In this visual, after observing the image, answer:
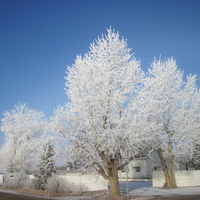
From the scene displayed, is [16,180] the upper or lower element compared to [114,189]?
lower

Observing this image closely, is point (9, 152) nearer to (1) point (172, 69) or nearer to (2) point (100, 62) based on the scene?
(2) point (100, 62)

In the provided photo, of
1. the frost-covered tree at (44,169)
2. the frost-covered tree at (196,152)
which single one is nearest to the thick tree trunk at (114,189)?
the frost-covered tree at (44,169)

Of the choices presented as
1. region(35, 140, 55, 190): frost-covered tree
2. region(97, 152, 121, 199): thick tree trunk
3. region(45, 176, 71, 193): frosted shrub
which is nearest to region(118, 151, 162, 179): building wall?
region(35, 140, 55, 190): frost-covered tree

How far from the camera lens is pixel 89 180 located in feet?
60.8

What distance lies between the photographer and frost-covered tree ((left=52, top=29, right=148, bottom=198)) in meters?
11.7

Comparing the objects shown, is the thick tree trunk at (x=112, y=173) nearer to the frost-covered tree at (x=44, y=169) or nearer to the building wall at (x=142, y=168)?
the frost-covered tree at (x=44, y=169)

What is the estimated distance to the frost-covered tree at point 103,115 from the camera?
38.3ft

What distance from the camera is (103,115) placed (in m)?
12.0

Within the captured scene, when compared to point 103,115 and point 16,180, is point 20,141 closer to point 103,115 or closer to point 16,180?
point 16,180

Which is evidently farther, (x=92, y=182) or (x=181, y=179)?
(x=181, y=179)

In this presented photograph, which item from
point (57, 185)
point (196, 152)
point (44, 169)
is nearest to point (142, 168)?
point (196, 152)

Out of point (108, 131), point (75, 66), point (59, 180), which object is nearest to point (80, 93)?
point (75, 66)

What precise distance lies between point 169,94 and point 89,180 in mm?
10307

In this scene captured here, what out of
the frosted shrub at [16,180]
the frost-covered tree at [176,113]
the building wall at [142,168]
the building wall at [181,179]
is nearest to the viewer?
the frost-covered tree at [176,113]
